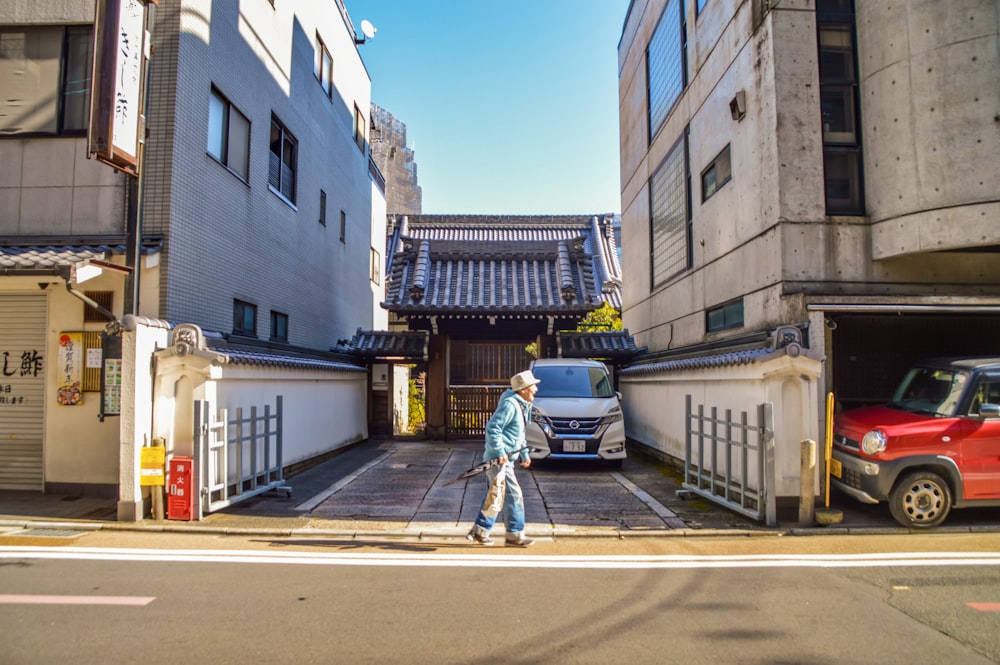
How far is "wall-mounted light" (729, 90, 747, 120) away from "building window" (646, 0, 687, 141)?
3561 millimetres

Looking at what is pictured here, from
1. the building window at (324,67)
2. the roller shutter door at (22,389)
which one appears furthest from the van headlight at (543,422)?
the building window at (324,67)

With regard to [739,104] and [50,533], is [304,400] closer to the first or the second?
[50,533]

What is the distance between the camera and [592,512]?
321 inches

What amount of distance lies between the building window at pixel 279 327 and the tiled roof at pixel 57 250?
440cm

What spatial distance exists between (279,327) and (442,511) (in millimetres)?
7092

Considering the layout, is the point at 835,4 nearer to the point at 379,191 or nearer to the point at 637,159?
the point at 637,159

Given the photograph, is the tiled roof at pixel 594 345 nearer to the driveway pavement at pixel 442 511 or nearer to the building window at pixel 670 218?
the building window at pixel 670 218

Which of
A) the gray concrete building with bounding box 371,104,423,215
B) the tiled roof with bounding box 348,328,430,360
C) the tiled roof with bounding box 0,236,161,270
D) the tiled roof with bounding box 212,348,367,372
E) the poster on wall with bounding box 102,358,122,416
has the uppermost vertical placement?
the gray concrete building with bounding box 371,104,423,215

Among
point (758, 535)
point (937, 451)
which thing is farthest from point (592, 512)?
point (937, 451)

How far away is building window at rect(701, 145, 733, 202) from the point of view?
35.8ft

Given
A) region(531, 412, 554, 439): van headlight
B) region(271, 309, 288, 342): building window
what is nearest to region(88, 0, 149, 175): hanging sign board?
region(271, 309, 288, 342): building window

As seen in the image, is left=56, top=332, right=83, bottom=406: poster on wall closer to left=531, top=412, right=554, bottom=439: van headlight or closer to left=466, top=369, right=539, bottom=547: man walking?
left=466, top=369, right=539, bottom=547: man walking

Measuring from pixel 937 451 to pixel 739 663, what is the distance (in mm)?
5189

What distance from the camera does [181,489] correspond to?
7.43 metres
